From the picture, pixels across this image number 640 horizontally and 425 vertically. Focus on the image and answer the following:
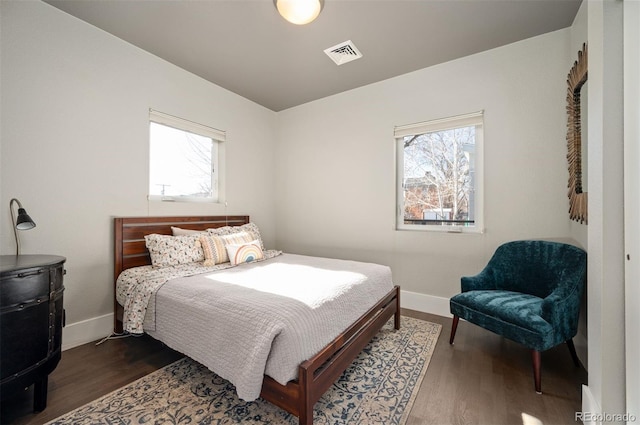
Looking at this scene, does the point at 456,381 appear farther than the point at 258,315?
Yes

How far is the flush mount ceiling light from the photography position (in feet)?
6.13

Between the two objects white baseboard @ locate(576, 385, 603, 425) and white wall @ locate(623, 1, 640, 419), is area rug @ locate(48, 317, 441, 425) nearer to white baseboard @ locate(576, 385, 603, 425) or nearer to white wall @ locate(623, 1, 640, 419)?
white baseboard @ locate(576, 385, 603, 425)

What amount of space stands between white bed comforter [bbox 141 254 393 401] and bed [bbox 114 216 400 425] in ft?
0.16

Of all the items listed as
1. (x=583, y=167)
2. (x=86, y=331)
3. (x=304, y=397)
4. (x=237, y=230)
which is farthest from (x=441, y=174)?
(x=86, y=331)

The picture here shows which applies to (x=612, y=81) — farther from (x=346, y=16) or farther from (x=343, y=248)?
(x=343, y=248)

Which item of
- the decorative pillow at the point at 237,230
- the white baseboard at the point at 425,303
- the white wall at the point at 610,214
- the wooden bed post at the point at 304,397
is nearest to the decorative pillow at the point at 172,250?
the decorative pillow at the point at 237,230

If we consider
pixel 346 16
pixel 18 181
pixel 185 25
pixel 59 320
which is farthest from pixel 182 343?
pixel 346 16

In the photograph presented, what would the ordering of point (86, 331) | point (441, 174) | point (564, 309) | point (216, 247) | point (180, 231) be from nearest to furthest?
1. point (564, 309)
2. point (86, 331)
3. point (216, 247)
4. point (180, 231)
5. point (441, 174)

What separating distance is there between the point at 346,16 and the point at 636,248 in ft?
7.62

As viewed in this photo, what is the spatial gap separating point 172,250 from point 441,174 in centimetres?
292

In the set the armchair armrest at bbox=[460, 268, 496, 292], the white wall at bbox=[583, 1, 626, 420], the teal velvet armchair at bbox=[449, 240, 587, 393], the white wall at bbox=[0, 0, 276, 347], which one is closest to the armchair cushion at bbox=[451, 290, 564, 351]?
the teal velvet armchair at bbox=[449, 240, 587, 393]

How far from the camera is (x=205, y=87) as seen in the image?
3213mm

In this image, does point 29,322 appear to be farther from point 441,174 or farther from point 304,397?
point 441,174

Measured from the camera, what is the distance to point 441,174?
117 inches
